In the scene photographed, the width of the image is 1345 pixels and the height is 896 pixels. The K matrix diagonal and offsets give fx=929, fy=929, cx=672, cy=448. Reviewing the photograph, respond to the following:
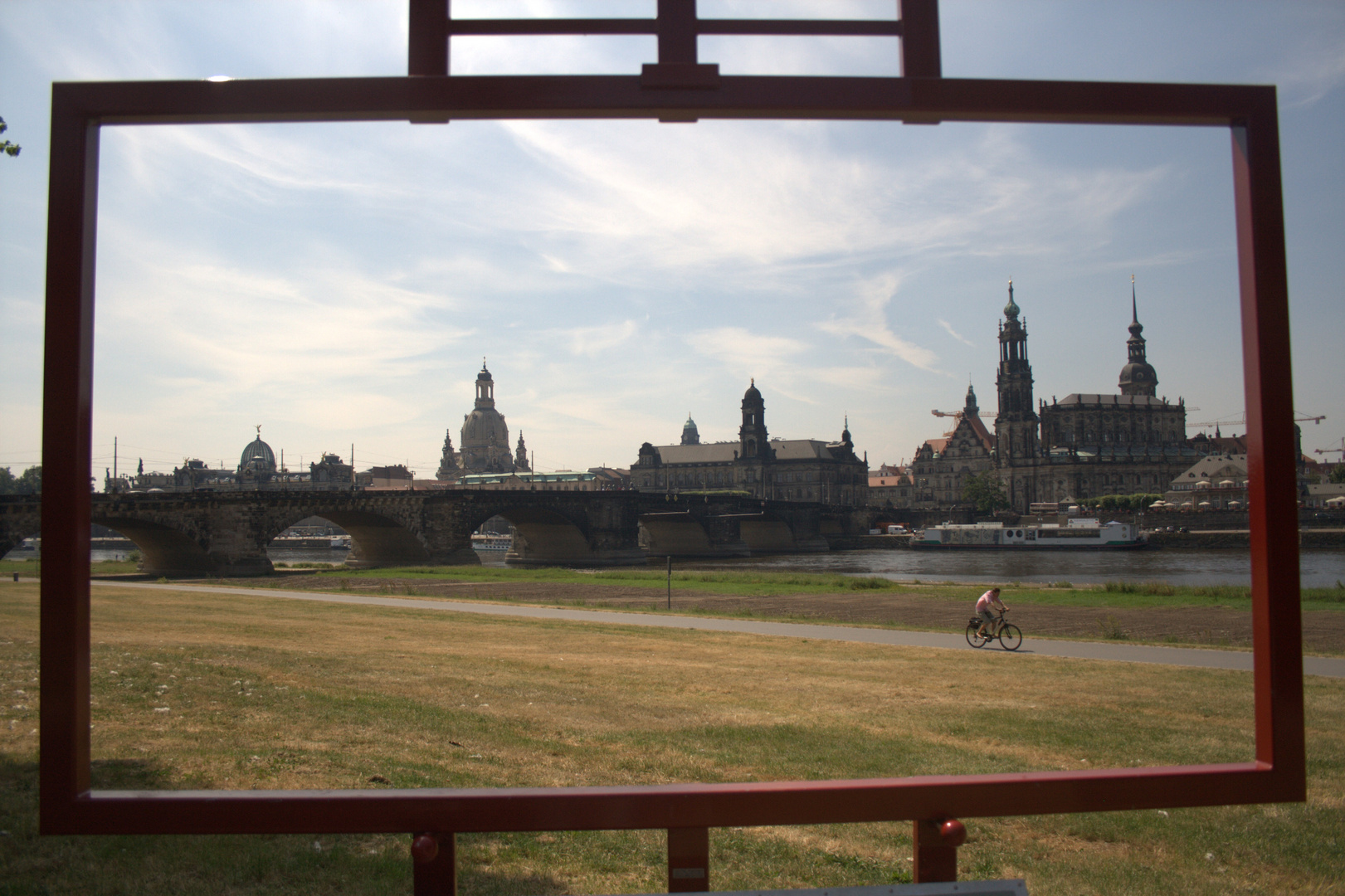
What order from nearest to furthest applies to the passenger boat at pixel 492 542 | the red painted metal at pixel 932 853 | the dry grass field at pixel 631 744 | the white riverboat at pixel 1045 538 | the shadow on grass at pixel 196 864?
the red painted metal at pixel 932 853 → the shadow on grass at pixel 196 864 → the dry grass field at pixel 631 744 → the white riverboat at pixel 1045 538 → the passenger boat at pixel 492 542

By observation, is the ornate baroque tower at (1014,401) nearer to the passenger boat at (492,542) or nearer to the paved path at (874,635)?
the passenger boat at (492,542)

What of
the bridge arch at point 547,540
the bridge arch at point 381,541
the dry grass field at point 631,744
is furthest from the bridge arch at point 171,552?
the dry grass field at point 631,744

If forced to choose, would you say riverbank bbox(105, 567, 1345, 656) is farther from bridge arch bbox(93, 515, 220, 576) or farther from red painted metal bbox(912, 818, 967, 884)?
red painted metal bbox(912, 818, 967, 884)

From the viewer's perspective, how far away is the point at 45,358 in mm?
3195

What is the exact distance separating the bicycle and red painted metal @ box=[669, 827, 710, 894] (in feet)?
48.3

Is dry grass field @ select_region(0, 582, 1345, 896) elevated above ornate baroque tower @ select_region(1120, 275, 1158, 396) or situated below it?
below

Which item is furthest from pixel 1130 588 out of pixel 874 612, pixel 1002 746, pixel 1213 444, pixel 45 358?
pixel 1213 444

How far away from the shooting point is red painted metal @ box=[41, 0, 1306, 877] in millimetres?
3143

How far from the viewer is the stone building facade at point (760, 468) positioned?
16812 centimetres

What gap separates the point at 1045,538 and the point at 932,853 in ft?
314

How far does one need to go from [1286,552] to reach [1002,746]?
18.2 feet

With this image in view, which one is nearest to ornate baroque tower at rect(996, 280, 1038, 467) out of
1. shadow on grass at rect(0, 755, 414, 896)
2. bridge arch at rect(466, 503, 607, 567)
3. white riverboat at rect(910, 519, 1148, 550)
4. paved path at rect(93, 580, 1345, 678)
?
white riverboat at rect(910, 519, 1148, 550)

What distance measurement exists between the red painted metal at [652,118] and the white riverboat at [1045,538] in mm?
90870

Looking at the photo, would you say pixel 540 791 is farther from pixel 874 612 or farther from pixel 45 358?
pixel 874 612
